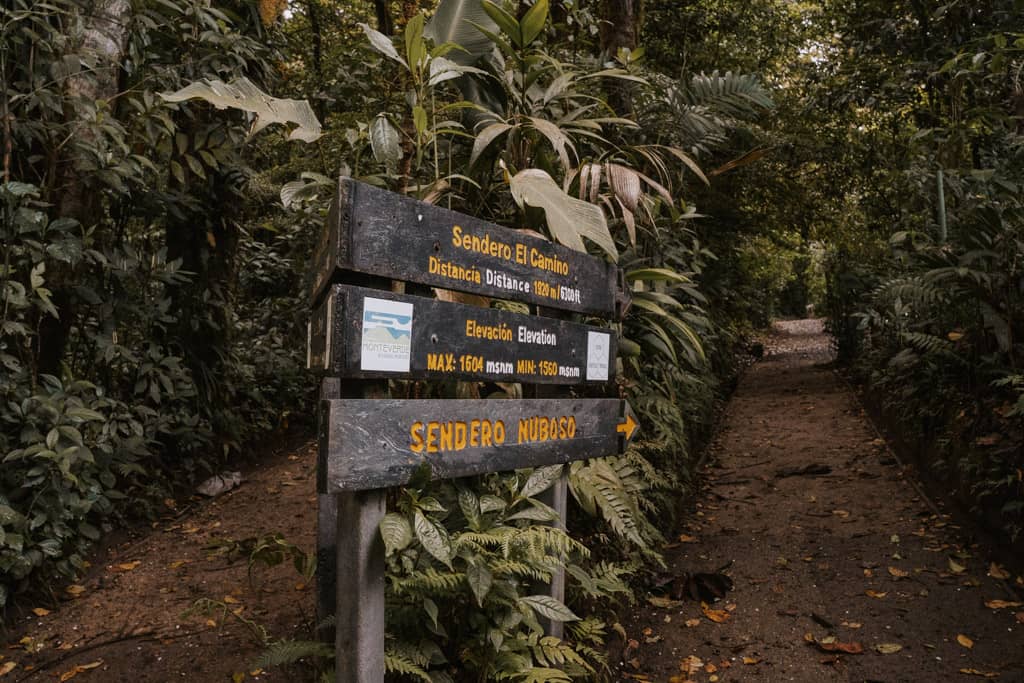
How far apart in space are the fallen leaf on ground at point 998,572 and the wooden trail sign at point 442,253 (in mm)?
3186

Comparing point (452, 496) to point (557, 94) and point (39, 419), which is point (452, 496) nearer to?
point (557, 94)

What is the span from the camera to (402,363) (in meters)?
2.18

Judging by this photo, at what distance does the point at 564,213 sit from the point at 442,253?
22.1 inches

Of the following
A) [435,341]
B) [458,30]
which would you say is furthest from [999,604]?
[458,30]

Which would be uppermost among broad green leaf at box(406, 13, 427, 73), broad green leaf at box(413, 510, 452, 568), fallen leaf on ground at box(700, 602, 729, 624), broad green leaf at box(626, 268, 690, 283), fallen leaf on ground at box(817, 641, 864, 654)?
broad green leaf at box(406, 13, 427, 73)

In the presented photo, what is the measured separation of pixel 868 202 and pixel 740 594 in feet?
26.5

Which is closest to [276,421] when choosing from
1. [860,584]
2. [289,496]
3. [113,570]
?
[289,496]

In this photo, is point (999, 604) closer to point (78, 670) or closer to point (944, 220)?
point (944, 220)

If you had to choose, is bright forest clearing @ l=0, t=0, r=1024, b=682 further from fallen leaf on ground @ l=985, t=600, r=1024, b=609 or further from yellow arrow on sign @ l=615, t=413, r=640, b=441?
fallen leaf on ground @ l=985, t=600, r=1024, b=609

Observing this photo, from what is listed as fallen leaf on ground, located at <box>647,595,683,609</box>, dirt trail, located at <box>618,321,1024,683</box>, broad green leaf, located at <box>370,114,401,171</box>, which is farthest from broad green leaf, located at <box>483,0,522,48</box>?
fallen leaf on ground, located at <box>647,595,683,609</box>

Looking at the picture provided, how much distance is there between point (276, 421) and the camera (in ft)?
24.1

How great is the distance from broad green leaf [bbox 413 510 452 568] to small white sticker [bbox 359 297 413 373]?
443mm

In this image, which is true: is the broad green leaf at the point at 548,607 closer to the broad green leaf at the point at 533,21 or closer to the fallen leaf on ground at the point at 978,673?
the fallen leaf on ground at the point at 978,673

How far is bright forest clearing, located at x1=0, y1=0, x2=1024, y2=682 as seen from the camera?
2803 millimetres
